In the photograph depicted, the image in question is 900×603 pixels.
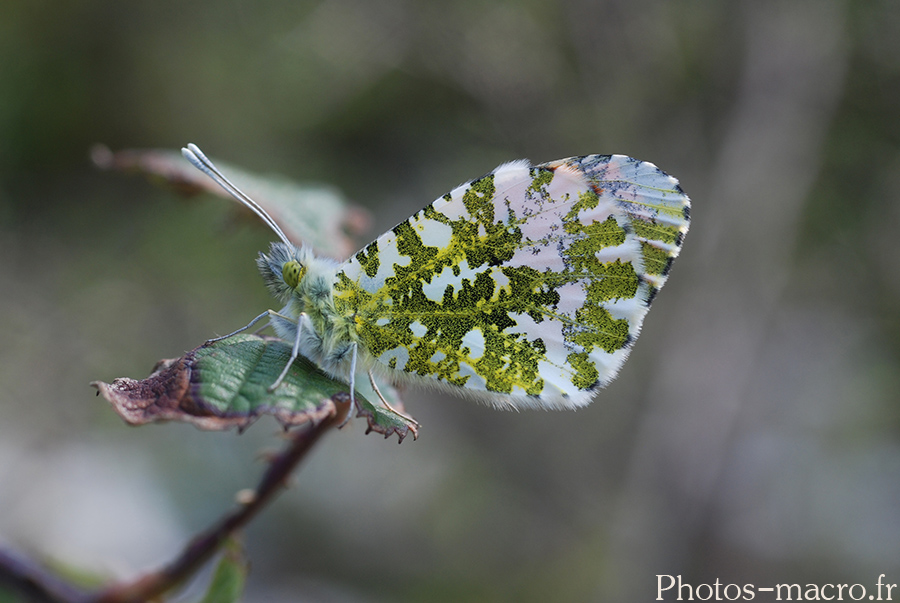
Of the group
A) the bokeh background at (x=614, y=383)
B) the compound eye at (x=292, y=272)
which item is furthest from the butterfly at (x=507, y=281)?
the bokeh background at (x=614, y=383)

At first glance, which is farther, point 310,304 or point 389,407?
point 310,304

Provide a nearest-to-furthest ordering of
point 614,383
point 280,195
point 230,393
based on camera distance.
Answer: point 230,393, point 280,195, point 614,383

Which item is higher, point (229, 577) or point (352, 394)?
point (352, 394)

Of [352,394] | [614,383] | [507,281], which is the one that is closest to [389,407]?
[352,394]

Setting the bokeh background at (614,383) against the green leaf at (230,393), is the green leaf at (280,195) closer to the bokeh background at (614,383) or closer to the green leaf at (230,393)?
the green leaf at (230,393)

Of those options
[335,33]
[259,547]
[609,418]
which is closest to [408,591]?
[259,547]

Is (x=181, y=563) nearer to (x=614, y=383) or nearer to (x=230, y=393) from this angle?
(x=230, y=393)

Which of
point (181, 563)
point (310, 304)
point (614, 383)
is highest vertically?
point (614, 383)
